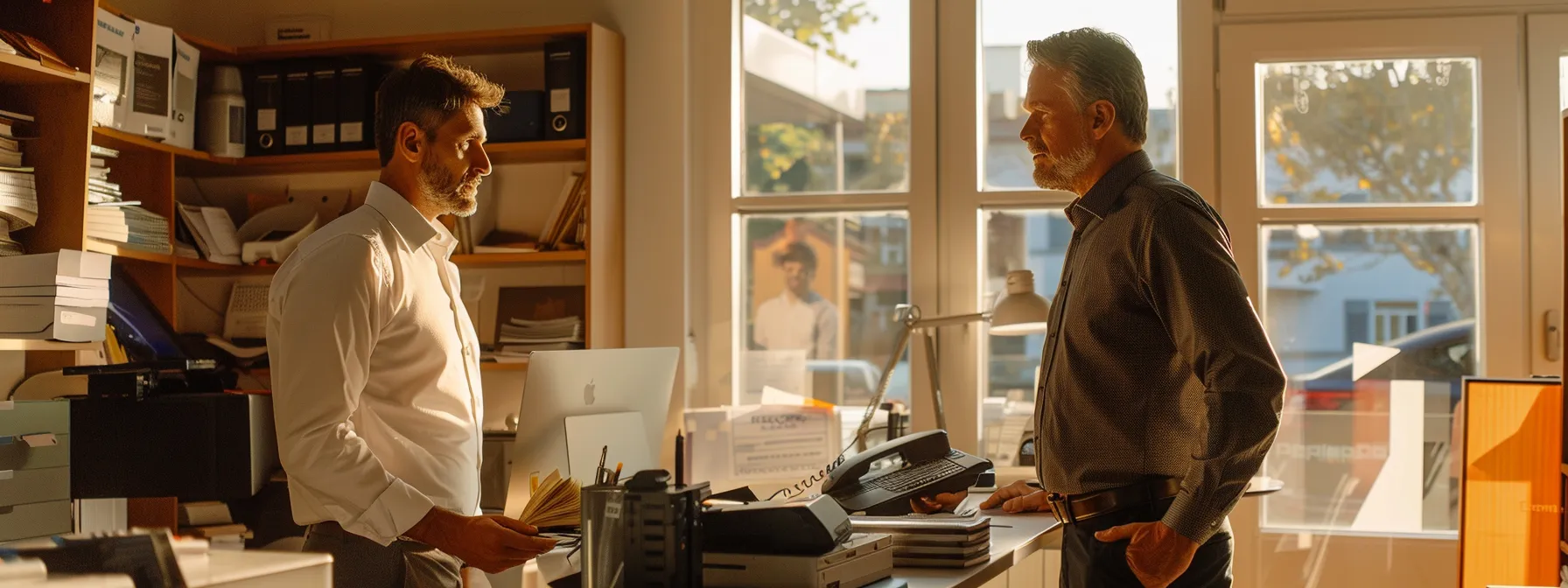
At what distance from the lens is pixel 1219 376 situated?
1763mm

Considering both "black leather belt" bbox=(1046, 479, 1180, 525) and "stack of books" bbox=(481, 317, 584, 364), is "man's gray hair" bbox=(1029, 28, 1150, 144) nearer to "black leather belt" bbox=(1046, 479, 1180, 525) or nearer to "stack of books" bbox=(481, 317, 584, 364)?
"black leather belt" bbox=(1046, 479, 1180, 525)

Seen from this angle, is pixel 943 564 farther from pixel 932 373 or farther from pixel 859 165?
pixel 859 165

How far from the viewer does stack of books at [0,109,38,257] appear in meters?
3.22

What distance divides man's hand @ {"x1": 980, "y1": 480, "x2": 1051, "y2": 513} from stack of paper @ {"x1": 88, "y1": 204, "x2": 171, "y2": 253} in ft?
8.48

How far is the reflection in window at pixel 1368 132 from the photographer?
3.73 m

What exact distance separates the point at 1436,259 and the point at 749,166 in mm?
2134

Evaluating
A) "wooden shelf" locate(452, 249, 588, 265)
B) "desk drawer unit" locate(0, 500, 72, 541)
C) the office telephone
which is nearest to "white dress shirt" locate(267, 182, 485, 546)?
the office telephone

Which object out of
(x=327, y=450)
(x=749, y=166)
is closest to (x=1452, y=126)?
(x=749, y=166)

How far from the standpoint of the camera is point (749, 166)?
13.6ft

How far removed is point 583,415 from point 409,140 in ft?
1.99

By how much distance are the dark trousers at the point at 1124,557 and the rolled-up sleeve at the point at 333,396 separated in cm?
105

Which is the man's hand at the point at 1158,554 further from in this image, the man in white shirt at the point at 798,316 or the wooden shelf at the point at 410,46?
the wooden shelf at the point at 410,46

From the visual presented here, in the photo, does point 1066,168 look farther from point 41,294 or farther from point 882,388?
point 41,294

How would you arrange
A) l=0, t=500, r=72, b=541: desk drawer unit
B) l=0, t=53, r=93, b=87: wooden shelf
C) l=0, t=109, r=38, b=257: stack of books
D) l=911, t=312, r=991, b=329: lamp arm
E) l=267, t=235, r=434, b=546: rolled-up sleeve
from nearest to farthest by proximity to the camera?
l=267, t=235, r=434, b=546: rolled-up sleeve < l=0, t=500, r=72, b=541: desk drawer unit < l=0, t=53, r=93, b=87: wooden shelf < l=0, t=109, r=38, b=257: stack of books < l=911, t=312, r=991, b=329: lamp arm
